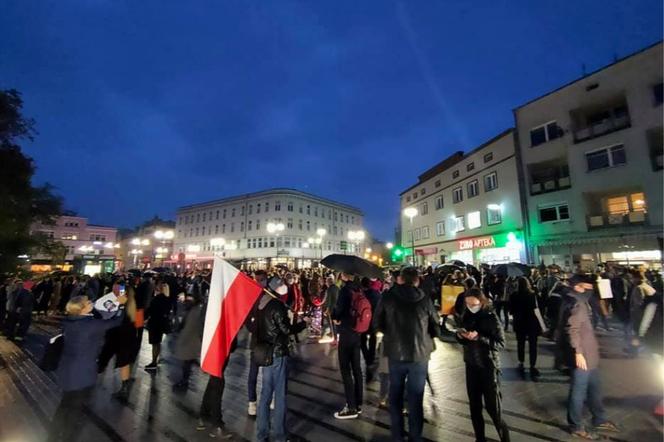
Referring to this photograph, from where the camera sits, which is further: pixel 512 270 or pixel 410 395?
pixel 512 270

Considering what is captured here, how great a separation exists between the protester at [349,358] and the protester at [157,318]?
4.57 meters

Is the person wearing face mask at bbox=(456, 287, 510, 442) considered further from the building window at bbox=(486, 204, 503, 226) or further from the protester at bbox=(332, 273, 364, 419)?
the building window at bbox=(486, 204, 503, 226)

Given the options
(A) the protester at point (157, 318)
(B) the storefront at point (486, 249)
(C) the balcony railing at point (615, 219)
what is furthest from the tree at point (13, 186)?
(C) the balcony railing at point (615, 219)

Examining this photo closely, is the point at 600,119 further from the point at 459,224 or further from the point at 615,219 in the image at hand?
the point at 459,224

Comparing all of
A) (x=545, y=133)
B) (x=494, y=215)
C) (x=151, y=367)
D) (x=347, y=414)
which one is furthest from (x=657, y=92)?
(x=151, y=367)

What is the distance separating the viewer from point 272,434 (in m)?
4.14

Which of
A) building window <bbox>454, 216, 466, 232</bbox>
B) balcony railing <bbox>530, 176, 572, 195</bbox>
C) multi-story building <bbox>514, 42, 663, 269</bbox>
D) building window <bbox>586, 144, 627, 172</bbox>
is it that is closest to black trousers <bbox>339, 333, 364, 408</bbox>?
multi-story building <bbox>514, 42, 663, 269</bbox>

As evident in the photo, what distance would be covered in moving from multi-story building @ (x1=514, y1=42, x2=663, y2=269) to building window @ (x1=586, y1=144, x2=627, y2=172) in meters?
0.05

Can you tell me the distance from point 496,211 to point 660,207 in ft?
31.9

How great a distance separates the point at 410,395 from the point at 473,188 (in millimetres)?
28723

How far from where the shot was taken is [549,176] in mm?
24047

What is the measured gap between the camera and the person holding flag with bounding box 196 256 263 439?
4074mm

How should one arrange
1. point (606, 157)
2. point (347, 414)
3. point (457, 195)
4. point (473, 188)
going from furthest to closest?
point (457, 195) → point (473, 188) → point (606, 157) → point (347, 414)

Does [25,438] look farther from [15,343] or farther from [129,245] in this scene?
[129,245]
